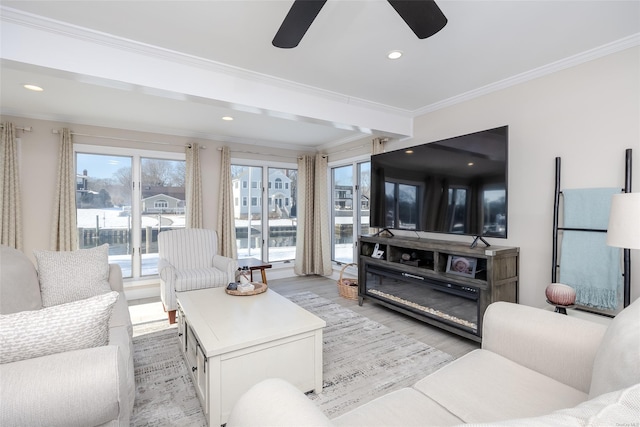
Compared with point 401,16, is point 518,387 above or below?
below

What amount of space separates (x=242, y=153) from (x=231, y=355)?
4020 millimetres

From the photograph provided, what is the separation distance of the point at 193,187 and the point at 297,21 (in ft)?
11.9

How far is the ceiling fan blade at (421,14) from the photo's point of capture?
4.65 feet

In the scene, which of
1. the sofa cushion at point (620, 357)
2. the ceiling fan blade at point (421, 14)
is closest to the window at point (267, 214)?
the ceiling fan blade at point (421, 14)

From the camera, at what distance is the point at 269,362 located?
6.17ft

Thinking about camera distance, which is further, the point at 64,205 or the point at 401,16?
the point at 64,205

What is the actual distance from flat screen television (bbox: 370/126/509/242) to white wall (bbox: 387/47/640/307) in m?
0.41

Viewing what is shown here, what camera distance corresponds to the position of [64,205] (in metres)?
3.89

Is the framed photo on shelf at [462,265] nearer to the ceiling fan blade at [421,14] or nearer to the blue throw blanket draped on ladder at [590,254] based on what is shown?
the blue throw blanket draped on ladder at [590,254]

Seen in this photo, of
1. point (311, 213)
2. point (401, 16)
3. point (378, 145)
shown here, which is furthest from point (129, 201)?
point (401, 16)

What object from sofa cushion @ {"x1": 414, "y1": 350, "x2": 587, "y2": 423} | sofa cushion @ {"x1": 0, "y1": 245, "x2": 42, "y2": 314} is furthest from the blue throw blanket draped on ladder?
sofa cushion @ {"x1": 0, "y1": 245, "x2": 42, "y2": 314}

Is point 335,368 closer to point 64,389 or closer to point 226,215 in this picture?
point 64,389

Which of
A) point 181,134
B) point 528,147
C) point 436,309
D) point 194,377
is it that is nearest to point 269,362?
point 194,377

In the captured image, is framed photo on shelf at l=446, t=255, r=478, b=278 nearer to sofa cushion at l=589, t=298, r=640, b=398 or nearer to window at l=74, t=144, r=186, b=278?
sofa cushion at l=589, t=298, r=640, b=398
